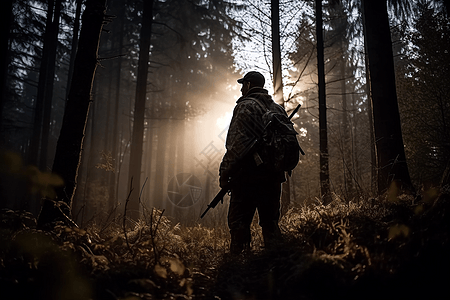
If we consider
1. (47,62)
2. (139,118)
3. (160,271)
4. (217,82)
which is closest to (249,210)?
(160,271)

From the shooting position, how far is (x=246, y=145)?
11.4ft

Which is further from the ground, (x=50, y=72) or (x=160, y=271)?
(x=50, y=72)

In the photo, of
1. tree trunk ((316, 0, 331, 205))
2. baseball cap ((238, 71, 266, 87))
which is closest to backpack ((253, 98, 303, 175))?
baseball cap ((238, 71, 266, 87))

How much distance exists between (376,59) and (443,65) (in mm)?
6331

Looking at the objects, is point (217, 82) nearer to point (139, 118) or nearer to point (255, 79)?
point (139, 118)

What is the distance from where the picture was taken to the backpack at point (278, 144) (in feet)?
11.1

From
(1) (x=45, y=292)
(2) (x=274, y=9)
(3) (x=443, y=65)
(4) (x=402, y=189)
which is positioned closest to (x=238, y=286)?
(1) (x=45, y=292)

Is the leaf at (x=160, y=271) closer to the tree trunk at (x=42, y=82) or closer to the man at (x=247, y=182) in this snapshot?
the man at (x=247, y=182)

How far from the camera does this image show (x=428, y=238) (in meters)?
1.94

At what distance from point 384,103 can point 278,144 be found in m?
3.12

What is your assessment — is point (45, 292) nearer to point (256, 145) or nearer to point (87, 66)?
point (256, 145)

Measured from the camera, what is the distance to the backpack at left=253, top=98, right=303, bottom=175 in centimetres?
338

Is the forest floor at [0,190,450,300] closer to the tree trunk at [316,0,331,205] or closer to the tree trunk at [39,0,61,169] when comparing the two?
the tree trunk at [316,0,331,205]

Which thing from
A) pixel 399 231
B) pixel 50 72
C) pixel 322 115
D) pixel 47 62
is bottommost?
pixel 399 231
